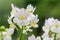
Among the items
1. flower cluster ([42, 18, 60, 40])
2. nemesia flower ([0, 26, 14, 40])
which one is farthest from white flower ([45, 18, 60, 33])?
nemesia flower ([0, 26, 14, 40])

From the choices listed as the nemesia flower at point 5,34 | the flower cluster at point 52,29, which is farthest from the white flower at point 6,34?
the flower cluster at point 52,29

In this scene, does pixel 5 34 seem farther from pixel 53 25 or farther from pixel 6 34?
pixel 53 25

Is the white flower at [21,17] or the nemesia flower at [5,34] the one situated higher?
the white flower at [21,17]

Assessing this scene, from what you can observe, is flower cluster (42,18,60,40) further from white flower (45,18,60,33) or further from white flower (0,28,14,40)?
white flower (0,28,14,40)

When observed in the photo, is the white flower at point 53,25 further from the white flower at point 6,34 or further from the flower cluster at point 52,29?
the white flower at point 6,34

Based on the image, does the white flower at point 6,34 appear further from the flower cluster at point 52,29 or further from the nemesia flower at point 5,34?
the flower cluster at point 52,29

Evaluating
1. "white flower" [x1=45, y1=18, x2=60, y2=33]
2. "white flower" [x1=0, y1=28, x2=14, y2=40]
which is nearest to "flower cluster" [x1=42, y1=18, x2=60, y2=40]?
"white flower" [x1=45, y1=18, x2=60, y2=33]

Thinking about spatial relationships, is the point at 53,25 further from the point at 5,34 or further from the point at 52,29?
the point at 5,34

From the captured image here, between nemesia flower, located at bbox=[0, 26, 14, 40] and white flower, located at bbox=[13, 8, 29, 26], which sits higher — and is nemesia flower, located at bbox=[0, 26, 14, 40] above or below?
below

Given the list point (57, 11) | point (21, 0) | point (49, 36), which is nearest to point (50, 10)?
point (57, 11)

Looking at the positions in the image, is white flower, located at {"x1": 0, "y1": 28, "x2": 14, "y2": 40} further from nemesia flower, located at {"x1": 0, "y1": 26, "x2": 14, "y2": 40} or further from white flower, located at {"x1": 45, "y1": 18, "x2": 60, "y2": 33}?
white flower, located at {"x1": 45, "y1": 18, "x2": 60, "y2": 33}

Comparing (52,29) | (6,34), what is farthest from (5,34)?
(52,29)

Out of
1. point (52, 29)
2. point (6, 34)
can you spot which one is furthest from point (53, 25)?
point (6, 34)
